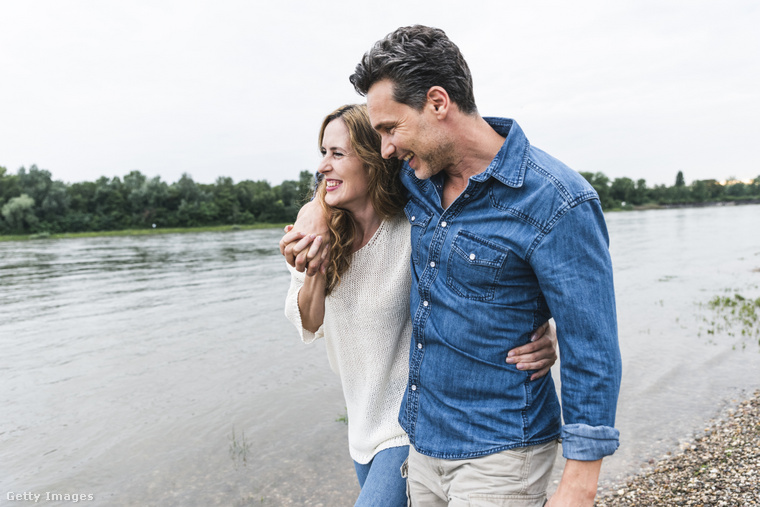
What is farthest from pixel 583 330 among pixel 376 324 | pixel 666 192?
pixel 666 192

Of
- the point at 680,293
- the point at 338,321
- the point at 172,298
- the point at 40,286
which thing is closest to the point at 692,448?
the point at 338,321

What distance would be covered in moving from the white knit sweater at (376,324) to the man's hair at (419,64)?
825 millimetres

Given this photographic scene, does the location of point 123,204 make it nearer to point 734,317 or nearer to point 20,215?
point 20,215

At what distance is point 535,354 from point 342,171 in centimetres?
132

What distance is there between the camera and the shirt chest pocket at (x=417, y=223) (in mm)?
2537

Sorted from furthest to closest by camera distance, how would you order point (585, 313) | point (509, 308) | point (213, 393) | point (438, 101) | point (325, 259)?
point (213, 393) < point (325, 259) < point (438, 101) < point (509, 308) < point (585, 313)

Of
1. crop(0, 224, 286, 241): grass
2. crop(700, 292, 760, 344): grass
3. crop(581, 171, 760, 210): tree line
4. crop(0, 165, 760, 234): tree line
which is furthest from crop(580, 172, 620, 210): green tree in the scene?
crop(700, 292, 760, 344): grass

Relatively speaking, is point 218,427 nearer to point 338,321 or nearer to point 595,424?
point 338,321

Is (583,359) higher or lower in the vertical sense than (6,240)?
higher

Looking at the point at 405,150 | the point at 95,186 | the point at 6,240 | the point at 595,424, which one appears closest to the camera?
the point at 595,424

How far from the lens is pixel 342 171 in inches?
111

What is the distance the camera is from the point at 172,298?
2100 cm

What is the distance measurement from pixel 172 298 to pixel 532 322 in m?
20.7

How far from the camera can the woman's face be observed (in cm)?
283
